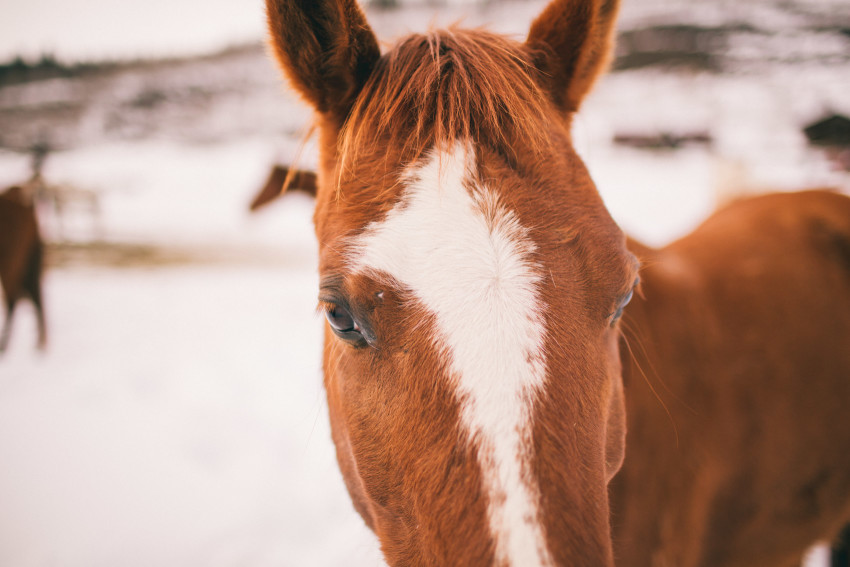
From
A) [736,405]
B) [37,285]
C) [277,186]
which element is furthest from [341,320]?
[37,285]

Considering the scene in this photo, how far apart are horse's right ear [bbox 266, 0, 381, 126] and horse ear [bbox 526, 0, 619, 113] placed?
1.75ft

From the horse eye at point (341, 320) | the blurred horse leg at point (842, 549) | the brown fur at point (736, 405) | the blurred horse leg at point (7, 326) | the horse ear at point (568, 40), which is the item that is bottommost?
the blurred horse leg at point (7, 326)

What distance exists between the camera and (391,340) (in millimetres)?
834

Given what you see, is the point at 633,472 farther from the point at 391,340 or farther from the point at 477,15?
the point at 477,15

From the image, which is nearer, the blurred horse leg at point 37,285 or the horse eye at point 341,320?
the horse eye at point 341,320

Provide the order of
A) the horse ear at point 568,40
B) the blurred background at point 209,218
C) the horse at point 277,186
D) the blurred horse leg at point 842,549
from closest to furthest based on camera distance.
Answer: the horse ear at point 568,40, the blurred horse leg at point 842,549, the blurred background at point 209,218, the horse at point 277,186

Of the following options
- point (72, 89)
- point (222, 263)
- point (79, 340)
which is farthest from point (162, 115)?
point (79, 340)

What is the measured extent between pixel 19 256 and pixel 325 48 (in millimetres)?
6509

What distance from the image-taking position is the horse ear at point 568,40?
1.18 m

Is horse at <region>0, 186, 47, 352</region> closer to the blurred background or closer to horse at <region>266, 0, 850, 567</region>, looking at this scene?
the blurred background

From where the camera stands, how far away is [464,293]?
0.73 metres

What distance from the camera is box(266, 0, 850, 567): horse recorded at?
2.23 feet

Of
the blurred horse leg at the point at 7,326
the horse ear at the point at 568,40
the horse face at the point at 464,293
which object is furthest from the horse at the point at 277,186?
the blurred horse leg at the point at 7,326

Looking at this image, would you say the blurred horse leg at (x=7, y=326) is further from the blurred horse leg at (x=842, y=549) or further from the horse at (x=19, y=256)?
the blurred horse leg at (x=842, y=549)
